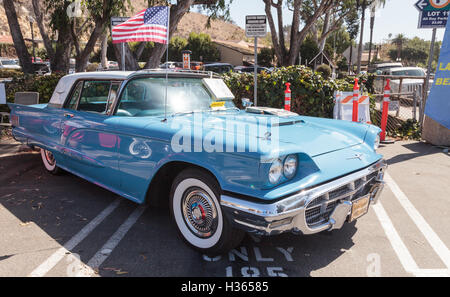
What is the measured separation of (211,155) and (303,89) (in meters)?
5.83

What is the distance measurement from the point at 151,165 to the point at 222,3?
38.8 ft

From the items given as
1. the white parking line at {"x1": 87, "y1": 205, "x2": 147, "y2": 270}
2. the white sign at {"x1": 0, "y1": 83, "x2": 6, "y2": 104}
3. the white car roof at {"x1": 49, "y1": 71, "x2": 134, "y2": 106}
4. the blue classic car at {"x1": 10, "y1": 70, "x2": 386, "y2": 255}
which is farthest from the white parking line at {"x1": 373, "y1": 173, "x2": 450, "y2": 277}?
the white sign at {"x1": 0, "y1": 83, "x2": 6, "y2": 104}

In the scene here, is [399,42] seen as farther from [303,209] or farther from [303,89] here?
[303,209]

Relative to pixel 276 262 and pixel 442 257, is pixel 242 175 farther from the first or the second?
pixel 442 257

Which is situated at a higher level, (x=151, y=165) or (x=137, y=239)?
(x=151, y=165)

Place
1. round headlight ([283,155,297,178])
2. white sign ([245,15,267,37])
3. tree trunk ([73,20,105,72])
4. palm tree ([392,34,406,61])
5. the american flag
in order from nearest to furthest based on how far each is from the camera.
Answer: round headlight ([283,155,297,178])
the american flag
white sign ([245,15,267,37])
tree trunk ([73,20,105,72])
palm tree ([392,34,406,61])

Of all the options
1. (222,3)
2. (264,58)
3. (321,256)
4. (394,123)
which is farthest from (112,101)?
(264,58)

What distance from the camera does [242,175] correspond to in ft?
8.36

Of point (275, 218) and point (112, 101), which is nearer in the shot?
point (275, 218)

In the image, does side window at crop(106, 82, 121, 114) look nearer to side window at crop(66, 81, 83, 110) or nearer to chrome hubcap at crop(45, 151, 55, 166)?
side window at crop(66, 81, 83, 110)

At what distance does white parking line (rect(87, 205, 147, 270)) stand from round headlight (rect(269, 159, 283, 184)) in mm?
1606

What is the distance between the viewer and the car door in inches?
145

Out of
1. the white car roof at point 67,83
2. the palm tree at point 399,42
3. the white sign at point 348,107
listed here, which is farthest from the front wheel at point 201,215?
the palm tree at point 399,42

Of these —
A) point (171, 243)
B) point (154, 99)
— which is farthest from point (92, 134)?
point (171, 243)
